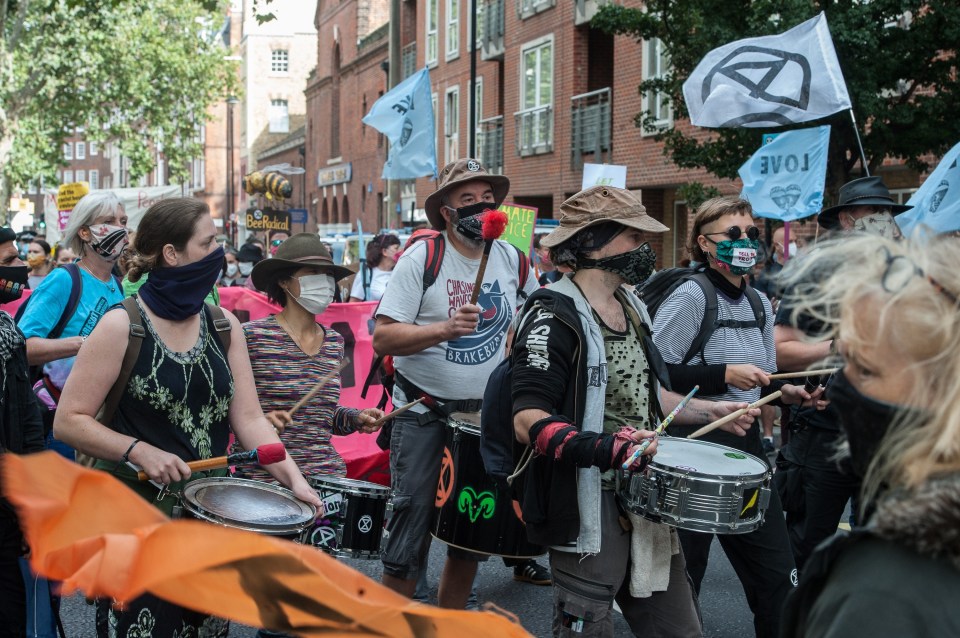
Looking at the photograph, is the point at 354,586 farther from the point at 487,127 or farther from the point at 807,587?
the point at 487,127

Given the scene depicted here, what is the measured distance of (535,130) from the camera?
29.3m

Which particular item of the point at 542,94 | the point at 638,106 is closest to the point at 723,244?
the point at 638,106

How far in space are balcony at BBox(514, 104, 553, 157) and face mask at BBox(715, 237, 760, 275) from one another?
23.7 metres

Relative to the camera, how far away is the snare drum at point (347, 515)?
4.41m

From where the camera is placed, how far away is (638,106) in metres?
23.1

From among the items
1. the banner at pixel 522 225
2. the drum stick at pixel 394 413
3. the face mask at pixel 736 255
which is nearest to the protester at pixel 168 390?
the drum stick at pixel 394 413

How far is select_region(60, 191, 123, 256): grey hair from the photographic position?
224 inches

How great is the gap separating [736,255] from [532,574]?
2688 millimetres

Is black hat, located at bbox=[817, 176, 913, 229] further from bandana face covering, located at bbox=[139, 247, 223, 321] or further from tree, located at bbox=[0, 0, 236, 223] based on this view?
tree, located at bbox=[0, 0, 236, 223]

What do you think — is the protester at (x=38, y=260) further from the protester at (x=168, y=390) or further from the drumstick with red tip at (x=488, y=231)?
the protester at (x=168, y=390)

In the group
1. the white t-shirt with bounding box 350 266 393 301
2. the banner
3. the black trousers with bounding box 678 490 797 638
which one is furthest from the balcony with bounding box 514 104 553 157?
the black trousers with bounding box 678 490 797 638

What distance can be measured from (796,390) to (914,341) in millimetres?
3193

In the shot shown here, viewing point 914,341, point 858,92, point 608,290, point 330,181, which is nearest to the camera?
point 914,341

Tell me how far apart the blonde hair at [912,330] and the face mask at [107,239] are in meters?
4.54
